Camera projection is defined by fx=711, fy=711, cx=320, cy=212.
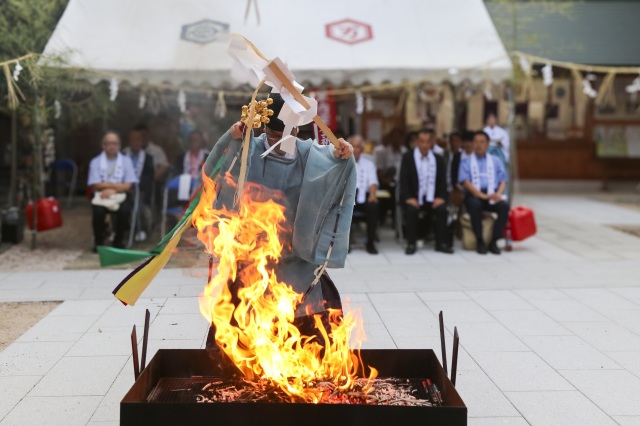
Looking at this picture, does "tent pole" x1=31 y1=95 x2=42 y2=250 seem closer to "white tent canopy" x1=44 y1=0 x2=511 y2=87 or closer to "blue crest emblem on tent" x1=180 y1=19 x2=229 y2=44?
"white tent canopy" x1=44 y1=0 x2=511 y2=87

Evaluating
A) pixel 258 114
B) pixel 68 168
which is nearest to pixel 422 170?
pixel 258 114

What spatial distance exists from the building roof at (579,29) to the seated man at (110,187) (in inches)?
379

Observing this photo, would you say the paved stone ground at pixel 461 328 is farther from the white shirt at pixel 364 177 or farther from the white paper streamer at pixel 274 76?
the white paper streamer at pixel 274 76

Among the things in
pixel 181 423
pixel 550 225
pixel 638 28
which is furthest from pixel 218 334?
pixel 638 28

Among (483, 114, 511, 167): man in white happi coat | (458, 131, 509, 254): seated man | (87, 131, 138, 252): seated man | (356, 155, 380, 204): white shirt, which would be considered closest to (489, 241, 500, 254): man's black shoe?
(458, 131, 509, 254): seated man

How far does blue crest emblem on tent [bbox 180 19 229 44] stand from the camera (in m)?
9.38

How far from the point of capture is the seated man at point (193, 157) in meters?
9.97

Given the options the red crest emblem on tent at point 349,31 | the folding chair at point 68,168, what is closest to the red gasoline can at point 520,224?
the red crest emblem on tent at point 349,31

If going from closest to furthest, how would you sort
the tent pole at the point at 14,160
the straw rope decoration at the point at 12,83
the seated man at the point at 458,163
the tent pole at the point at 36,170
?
the straw rope decoration at the point at 12,83, the tent pole at the point at 36,170, the seated man at the point at 458,163, the tent pole at the point at 14,160

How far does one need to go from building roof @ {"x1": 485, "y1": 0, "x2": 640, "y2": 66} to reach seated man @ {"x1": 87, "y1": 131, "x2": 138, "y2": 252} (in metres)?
9.61

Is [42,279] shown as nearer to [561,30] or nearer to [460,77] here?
[460,77]

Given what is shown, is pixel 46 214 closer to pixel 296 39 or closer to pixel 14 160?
pixel 14 160

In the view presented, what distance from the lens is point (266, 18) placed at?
9.77m

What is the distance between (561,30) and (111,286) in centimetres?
1340
